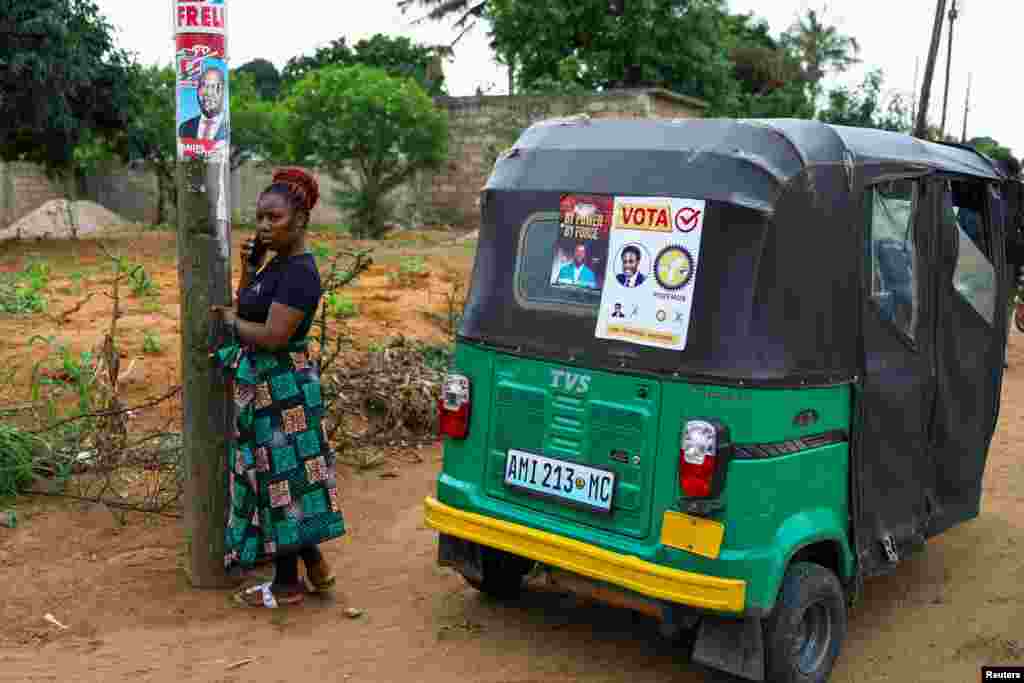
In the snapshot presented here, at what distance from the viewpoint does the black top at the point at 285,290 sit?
13.7 ft

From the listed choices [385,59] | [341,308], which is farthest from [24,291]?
A: [385,59]

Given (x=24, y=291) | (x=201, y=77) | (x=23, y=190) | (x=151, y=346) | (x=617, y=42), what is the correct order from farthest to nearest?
(x=23, y=190), (x=617, y=42), (x=24, y=291), (x=151, y=346), (x=201, y=77)

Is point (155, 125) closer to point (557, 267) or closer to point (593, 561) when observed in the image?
point (557, 267)

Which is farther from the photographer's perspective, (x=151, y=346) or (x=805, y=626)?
(x=151, y=346)

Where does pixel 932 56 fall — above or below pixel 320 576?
above

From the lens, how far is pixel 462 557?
4.46 m

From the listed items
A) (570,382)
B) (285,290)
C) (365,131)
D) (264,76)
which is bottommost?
(570,382)

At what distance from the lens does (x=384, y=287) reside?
1148cm

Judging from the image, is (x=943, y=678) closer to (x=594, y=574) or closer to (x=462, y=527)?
(x=594, y=574)

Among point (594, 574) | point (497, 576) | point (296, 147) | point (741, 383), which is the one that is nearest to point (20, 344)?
point (497, 576)

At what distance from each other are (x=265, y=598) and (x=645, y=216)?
2367 mm

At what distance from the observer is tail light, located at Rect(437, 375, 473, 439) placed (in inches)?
168

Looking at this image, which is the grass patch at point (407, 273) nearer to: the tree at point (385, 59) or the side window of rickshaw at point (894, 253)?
the side window of rickshaw at point (894, 253)

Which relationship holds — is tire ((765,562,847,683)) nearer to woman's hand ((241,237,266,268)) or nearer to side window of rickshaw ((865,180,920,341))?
side window of rickshaw ((865,180,920,341))
